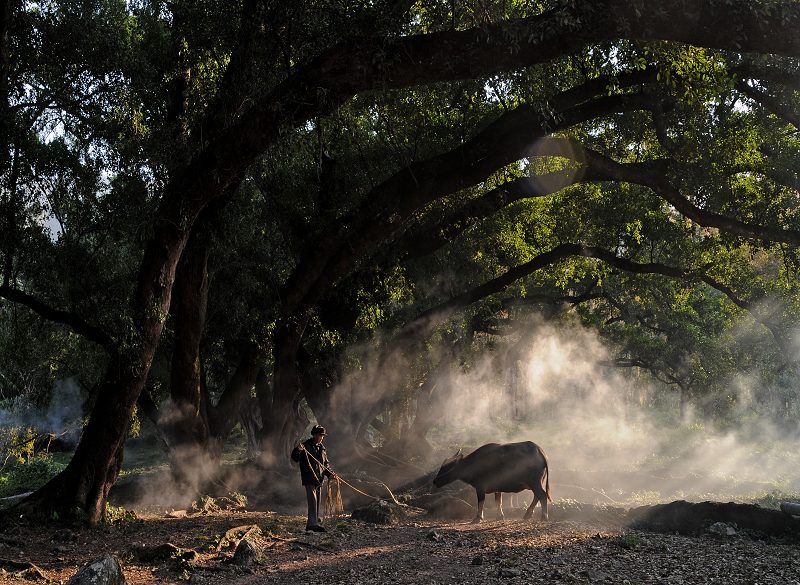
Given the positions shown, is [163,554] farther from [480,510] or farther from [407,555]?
[480,510]

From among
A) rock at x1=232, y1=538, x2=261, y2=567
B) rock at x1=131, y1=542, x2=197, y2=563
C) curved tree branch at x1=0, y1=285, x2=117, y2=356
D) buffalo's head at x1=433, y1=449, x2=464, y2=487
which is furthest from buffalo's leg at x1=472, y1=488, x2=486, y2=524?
curved tree branch at x1=0, y1=285, x2=117, y2=356

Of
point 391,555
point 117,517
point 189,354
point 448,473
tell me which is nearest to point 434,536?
point 391,555

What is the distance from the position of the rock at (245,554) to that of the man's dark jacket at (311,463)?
7.11ft

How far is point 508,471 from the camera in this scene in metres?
15.1

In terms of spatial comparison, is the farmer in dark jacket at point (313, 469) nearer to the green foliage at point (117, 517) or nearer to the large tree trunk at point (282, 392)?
the green foliage at point (117, 517)

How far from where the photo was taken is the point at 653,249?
20812 mm

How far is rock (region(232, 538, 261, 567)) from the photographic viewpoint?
Result: 8812 millimetres

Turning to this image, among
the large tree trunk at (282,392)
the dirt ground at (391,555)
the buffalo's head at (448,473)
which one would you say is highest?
the large tree trunk at (282,392)

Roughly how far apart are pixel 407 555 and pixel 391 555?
0.73 feet

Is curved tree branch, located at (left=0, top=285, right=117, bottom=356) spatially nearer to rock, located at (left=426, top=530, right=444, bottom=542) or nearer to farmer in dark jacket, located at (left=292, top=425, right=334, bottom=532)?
farmer in dark jacket, located at (left=292, top=425, right=334, bottom=532)

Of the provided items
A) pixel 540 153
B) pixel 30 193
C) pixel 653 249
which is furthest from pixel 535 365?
A: pixel 30 193

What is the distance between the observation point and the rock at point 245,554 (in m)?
8.81

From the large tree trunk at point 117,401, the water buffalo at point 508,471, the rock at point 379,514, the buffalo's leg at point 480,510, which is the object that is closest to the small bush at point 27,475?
the large tree trunk at point 117,401

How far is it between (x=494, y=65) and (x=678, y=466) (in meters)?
28.7
